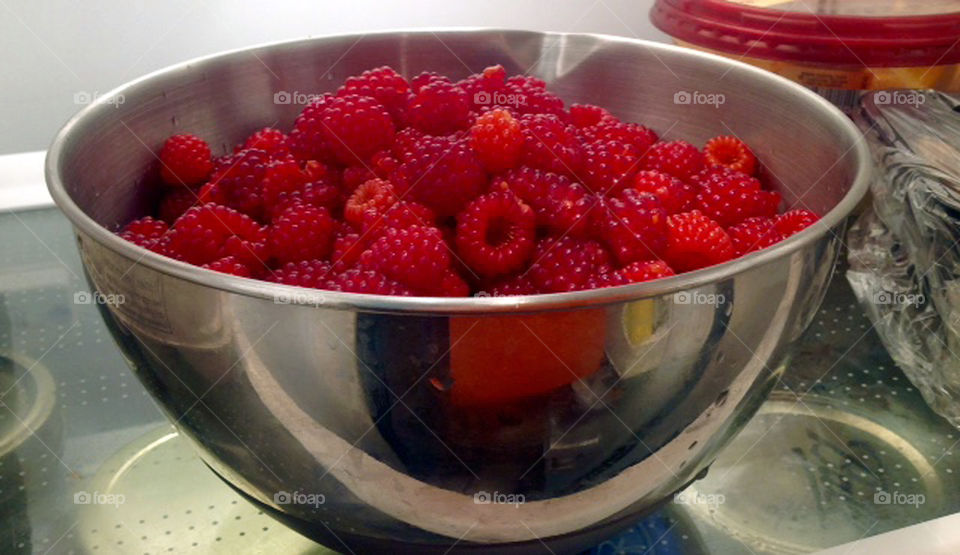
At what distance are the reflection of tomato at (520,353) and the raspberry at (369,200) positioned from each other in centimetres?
17

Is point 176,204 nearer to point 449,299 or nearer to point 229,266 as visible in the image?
point 229,266

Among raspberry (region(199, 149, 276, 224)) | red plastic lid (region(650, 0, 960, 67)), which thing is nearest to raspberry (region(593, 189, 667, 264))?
raspberry (region(199, 149, 276, 224))

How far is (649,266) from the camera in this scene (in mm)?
488

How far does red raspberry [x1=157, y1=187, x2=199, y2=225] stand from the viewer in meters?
0.62

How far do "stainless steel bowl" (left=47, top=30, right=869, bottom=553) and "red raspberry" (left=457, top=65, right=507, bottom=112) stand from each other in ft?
0.76

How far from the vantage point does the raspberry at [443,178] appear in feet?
1.73

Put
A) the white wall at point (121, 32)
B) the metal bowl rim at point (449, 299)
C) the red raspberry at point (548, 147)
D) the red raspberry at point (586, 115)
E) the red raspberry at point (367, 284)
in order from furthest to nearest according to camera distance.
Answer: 1. the white wall at point (121, 32)
2. the red raspberry at point (586, 115)
3. the red raspberry at point (548, 147)
4. the red raspberry at point (367, 284)
5. the metal bowl rim at point (449, 299)

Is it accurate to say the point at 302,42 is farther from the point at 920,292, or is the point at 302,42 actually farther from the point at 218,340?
the point at 920,292

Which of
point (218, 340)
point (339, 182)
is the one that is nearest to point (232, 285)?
point (218, 340)

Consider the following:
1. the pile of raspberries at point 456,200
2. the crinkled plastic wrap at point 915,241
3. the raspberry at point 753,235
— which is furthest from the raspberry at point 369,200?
the crinkled plastic wrap at point 915,241

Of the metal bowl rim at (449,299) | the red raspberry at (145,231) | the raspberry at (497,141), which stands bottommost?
the red raspberry at (145,231)

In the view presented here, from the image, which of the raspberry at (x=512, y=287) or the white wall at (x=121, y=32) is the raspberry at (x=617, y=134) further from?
the white wall at (x=121, y=32)

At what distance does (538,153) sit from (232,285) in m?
0.25

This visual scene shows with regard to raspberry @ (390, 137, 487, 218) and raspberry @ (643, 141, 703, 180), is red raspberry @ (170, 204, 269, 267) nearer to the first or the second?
raspberry @ (390, 137, 487, 218)
